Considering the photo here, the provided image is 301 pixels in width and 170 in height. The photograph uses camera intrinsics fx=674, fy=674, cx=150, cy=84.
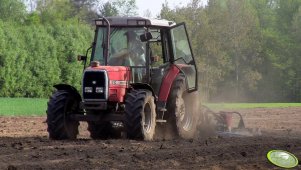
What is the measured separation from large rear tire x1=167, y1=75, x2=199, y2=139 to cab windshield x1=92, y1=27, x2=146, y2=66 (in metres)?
1.02

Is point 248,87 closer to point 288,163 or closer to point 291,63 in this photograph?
point 291,63

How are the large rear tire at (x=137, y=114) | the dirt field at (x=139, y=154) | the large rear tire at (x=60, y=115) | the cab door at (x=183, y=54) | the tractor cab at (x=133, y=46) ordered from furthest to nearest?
the cab door at (x=183, y=54) < the tractor cab at (x=133, y=46) < the large rear tire at (x=60, y=115) < the large rear tire at (x=137, y=114) < the dirt field at (x=139, y=154)

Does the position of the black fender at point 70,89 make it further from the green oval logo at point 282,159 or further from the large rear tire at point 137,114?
the green oval logo at point 282,159

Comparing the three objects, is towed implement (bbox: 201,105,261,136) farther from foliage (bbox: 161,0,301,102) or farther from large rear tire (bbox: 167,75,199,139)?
foliage (bbox: 161,0,301,102)

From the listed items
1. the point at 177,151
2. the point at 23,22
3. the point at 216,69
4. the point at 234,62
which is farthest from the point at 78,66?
the point at 177,151

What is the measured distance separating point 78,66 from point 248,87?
72.1 ft

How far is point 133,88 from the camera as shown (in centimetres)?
1299

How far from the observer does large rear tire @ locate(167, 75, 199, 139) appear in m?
13.8

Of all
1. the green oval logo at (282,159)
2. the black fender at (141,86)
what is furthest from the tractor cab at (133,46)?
the green oval logo at (282,159)

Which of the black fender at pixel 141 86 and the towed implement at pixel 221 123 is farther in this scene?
the towed implement at pixel 221 123

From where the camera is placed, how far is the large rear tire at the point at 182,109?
1384cm

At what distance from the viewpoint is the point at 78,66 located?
47188 mm

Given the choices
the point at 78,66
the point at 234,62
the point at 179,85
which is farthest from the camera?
the point at 234,62

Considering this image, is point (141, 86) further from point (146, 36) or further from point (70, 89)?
point (70, 89)
